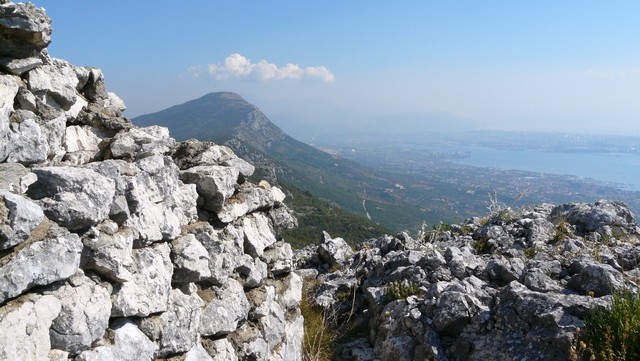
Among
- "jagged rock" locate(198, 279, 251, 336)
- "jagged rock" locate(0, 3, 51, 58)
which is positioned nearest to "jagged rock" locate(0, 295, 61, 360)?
"jagged rock" locate(198, 279, 251, 336)

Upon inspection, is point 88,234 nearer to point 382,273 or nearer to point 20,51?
point 20,51

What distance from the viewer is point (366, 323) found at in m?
8.97

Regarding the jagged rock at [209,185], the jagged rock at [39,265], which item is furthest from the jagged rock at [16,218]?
the jagged rock at [209,185]

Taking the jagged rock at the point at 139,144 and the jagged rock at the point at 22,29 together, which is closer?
the jagged rock at the point at 22,29

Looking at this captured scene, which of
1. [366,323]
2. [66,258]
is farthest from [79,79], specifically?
[366,323]

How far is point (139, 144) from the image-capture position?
23.0 ft

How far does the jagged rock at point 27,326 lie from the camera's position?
145 inches

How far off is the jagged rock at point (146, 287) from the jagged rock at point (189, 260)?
0.19m

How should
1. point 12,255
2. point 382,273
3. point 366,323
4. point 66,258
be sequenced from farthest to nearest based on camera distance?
point 382,273 < point 366,323 < point 66,258 < point 12,255

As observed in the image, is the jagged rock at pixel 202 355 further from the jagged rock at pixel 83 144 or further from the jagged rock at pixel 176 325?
the jagged rock at pixel 83 144

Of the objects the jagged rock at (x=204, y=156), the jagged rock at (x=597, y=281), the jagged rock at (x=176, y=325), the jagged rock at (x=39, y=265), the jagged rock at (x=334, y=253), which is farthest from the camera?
the jagged rock at (x=334, y=253)

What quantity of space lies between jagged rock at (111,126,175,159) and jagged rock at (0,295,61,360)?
291cm

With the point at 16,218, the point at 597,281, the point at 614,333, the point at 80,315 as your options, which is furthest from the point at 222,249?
the point at 597,281

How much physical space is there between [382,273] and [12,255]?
25.8 feet
